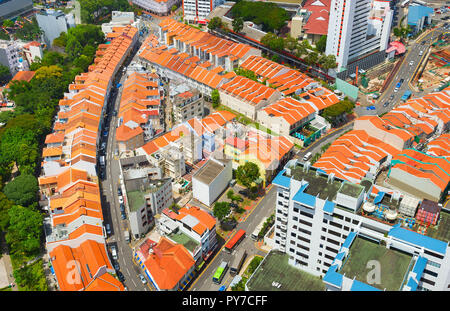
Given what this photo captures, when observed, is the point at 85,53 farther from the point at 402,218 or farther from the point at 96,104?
the point at 402,218

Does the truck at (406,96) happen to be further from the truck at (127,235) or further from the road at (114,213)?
the truck at (127,235)

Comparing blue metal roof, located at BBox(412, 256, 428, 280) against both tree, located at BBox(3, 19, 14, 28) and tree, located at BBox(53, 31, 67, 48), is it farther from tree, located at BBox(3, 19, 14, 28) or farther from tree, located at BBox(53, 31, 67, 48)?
tree, located at BBox(3, 19, 14, 28)

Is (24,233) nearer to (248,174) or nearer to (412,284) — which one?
(248,174)

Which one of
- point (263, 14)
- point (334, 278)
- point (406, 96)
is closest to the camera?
point (334, 278)


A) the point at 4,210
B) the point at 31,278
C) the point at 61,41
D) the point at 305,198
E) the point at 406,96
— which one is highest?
the point at 305,198

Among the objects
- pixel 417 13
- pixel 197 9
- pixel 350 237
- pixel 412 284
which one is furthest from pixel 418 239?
pixel 197 9

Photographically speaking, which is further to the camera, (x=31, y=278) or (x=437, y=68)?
(x=437, y=68)

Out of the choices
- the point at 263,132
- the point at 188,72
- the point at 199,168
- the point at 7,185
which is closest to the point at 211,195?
the point at 199,168
